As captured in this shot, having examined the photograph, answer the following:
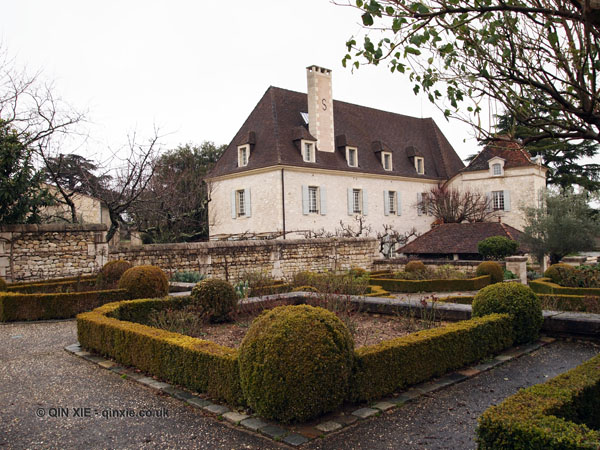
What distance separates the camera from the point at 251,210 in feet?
87.1

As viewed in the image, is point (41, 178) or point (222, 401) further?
point (41, 178)

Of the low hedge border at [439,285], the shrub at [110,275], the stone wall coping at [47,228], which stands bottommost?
the low hedge border at [439,285]

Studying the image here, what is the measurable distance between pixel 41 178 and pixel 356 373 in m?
12.0

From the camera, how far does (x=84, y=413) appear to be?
15.5 ft

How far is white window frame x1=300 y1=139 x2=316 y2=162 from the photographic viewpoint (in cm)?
2631

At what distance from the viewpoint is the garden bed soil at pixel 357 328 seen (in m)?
7.05

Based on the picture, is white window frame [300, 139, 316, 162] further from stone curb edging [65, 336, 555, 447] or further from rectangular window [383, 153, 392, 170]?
stone curb edging [65, 336, 555, 447]

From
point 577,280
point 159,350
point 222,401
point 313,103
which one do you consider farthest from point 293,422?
point 313,103

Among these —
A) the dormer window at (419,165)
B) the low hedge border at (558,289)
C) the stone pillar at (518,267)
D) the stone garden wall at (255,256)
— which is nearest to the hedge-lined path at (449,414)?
the low hedge border at (558,289)

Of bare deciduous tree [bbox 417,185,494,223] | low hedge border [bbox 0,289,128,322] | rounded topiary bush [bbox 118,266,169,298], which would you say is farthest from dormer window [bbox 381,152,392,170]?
low hedge border [bbox 0,289,128,322]

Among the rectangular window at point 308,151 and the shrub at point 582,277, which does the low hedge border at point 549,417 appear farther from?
the rectangular window at point 308,151

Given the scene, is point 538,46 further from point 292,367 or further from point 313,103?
point 313,103

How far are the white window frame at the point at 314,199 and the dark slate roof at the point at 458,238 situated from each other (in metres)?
6.23

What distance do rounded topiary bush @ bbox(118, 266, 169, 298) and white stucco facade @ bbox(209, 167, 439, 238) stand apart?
45.3 ft
